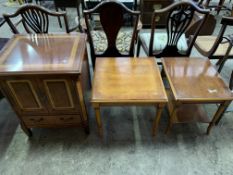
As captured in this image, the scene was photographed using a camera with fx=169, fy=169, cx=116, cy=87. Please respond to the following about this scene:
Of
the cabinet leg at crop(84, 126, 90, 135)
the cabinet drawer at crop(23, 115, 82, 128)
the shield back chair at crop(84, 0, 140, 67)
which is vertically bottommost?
the cabinet leg at crop(84, 126, 90, 135)

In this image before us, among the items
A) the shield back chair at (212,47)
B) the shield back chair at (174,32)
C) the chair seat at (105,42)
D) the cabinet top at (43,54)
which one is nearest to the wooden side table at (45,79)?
the cabinet top at (43,54)

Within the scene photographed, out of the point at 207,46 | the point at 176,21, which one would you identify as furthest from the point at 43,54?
the point at 207,46

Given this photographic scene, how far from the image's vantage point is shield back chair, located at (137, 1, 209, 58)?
139cm

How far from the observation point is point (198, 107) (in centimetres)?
159

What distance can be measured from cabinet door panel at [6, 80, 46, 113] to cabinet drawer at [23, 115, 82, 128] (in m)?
0.10

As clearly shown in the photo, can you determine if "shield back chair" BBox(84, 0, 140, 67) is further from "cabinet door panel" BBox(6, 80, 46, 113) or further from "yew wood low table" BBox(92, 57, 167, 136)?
"cabinet door panel" BBox(6, 80, 46, 113)

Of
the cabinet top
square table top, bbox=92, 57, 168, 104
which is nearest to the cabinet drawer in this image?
square table top, bbox=92, 57, 168, 104

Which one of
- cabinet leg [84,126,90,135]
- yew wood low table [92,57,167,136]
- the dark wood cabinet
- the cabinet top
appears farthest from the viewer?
the dark wood cabinet

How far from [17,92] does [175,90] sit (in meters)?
1.15

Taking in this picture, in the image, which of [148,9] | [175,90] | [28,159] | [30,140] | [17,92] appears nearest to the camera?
[17,92]

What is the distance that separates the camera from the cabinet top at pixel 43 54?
1.09m

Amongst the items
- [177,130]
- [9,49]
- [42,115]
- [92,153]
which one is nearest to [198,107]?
[177,130]

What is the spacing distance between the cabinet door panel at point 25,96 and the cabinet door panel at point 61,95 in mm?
83

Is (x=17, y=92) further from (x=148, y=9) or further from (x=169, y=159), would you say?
(x=148, y=9)
